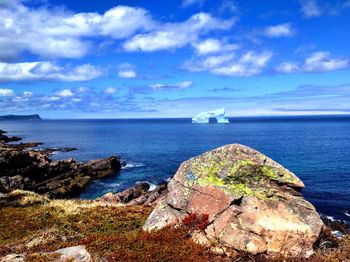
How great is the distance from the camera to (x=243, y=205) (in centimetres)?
1445

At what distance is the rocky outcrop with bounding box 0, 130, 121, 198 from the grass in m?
31.5

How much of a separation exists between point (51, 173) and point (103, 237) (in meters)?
56.7

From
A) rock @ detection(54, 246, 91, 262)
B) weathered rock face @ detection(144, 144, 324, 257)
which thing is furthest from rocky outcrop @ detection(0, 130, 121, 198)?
rock @ detection(54, 246, 91, 262)

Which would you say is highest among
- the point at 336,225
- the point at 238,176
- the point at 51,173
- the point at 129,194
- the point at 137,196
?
the point at 238,176

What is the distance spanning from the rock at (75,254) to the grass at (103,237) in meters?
0.29

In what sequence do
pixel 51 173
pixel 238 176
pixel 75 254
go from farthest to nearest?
pixel 51 173, pixel 238 176, pixel 75 254

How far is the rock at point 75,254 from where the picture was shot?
12.5 m

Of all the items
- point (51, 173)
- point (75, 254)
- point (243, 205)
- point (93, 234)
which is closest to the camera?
point (75, 254)

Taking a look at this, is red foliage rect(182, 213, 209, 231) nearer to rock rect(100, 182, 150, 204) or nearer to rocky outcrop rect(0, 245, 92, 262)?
rocky outcrop rect(0, 245, 92, 262)

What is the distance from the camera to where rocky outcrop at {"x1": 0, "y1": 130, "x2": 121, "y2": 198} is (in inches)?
2210

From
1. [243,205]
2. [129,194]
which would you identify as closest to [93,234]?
[243,205]

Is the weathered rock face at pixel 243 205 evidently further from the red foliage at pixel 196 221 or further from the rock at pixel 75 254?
the rock at pixel 75 254

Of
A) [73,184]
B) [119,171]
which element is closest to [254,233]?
[73,184]

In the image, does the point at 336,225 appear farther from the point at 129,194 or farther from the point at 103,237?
the point at 103,237
